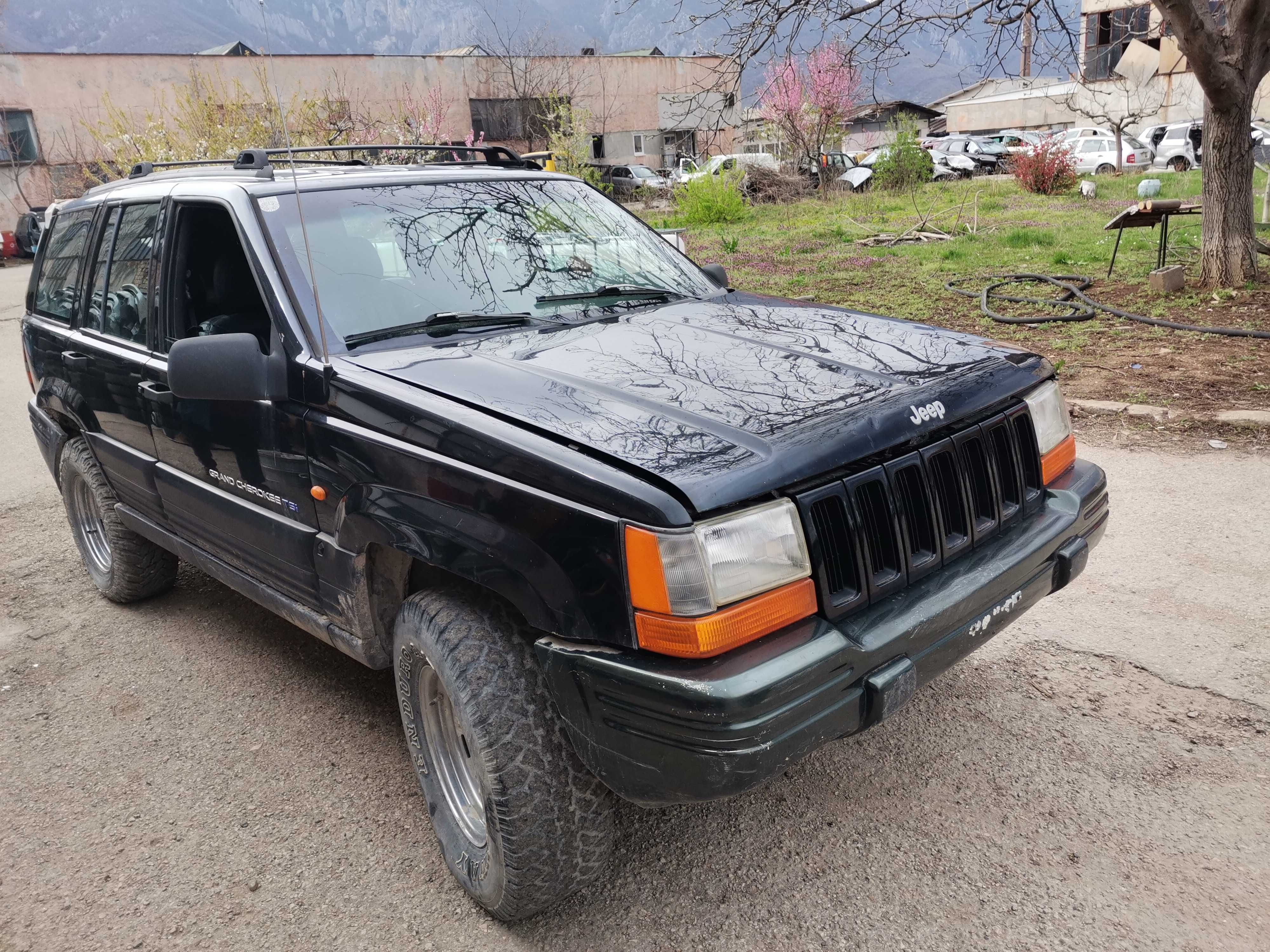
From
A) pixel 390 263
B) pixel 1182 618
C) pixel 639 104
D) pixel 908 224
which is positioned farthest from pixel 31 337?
pixel 639 104

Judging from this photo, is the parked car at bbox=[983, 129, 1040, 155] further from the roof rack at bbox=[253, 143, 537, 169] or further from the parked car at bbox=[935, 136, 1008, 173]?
the roof rack at bbox=[253, 143, 537, 169]

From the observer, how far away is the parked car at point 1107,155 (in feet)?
93.2

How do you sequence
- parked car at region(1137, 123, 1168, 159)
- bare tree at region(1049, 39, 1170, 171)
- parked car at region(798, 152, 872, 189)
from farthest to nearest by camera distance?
parked car at region(1137, 123, 1168, 159)
parked car at region(798, 152, 872, 189)
bare tree at region(1049, 39, 1170, 171)

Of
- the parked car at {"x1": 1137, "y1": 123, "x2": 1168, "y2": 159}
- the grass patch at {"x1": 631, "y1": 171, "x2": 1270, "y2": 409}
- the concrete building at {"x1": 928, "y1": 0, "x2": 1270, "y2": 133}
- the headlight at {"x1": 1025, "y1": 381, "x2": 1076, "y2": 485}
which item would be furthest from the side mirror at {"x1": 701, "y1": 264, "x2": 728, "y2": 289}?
the parked car at {"x1": 1137, "y1": 123, "x2": 1168, "y2": 159}

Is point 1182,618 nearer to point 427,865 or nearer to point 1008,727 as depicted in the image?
point 1008,727

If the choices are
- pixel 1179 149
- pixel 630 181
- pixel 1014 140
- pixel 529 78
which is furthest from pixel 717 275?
pixel 529 78

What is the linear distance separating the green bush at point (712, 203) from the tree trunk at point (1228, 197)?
1368 cm

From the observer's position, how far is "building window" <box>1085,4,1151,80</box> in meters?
10.3

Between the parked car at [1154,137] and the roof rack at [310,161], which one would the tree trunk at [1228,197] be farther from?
the parked car at [1154,137]

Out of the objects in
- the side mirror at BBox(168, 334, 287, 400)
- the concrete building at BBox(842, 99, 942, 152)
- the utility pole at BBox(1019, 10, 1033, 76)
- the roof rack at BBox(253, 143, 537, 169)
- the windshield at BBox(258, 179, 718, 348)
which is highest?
the concrete building at BBox(842, 99, 942, 152)

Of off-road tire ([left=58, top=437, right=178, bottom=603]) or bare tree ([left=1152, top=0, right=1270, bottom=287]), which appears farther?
bare tree ([left=1152, top=0, right=1270, bottom=287])

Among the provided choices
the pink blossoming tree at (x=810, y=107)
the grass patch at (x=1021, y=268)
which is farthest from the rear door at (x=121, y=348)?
the pink blossoming tree at (x=810, y=107)

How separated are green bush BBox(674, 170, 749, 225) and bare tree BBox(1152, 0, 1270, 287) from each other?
13.3 metres

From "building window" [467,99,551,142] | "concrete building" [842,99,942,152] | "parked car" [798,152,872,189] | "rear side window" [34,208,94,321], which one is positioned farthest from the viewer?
"concrete building" [842,99,942,152]
